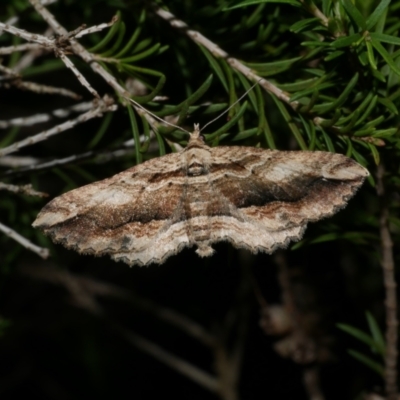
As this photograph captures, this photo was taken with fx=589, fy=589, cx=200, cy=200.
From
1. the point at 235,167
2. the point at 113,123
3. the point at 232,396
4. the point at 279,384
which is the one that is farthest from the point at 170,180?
the point at 113,123

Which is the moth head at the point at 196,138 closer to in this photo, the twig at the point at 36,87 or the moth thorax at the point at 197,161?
the moth thorax at the point at 197,161

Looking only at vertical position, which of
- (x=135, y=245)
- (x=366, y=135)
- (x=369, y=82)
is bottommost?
(x=135, y=245)

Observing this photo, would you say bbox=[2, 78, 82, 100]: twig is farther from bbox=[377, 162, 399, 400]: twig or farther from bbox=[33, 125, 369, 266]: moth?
bbox=[377, 162, 399, 400]: twig

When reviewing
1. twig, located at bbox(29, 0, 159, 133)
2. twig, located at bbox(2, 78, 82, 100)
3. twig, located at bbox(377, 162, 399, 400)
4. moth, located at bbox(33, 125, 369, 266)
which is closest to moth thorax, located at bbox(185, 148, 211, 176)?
moth, located at bbox(33, 125, 369, 266)

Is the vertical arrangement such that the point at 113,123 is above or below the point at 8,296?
above

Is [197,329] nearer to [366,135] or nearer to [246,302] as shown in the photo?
[246,302]

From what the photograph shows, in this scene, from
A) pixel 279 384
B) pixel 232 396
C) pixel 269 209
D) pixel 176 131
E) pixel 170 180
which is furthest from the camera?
pixel 279 384

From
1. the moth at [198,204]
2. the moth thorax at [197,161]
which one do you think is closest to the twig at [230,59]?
the moth at [198,204]

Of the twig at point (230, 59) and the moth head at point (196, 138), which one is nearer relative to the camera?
the twig at point (230, 59)

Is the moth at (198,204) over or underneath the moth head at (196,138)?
underneath
